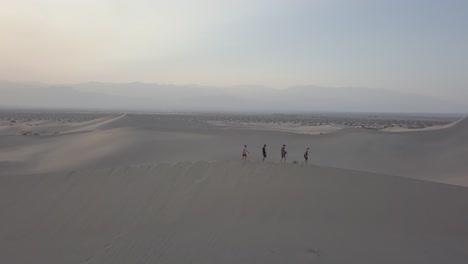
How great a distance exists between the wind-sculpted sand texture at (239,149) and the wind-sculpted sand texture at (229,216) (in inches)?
305

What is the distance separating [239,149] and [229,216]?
1508cm

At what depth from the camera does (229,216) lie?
695 centimetres

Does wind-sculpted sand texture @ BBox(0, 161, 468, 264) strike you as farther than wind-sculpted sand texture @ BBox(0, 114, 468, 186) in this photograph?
No

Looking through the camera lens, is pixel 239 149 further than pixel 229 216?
Yes

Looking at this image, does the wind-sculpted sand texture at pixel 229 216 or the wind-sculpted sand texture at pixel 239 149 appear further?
the wind-sculpted sand texture at pixel 239 149

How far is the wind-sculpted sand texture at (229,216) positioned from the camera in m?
5.68

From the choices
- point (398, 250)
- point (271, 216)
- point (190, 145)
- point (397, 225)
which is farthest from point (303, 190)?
point (190, 145)

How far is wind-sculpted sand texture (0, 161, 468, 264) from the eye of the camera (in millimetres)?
5680

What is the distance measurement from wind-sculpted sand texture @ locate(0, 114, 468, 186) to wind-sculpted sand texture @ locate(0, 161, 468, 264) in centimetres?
775

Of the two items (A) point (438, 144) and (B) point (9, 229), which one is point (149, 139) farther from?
(A) point (438, 144)

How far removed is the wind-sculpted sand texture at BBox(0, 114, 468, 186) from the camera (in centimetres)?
1767

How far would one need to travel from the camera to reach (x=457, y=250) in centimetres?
588

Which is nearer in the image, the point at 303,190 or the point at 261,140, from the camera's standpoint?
the point at 303,190

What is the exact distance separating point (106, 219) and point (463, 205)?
7.60 meters
